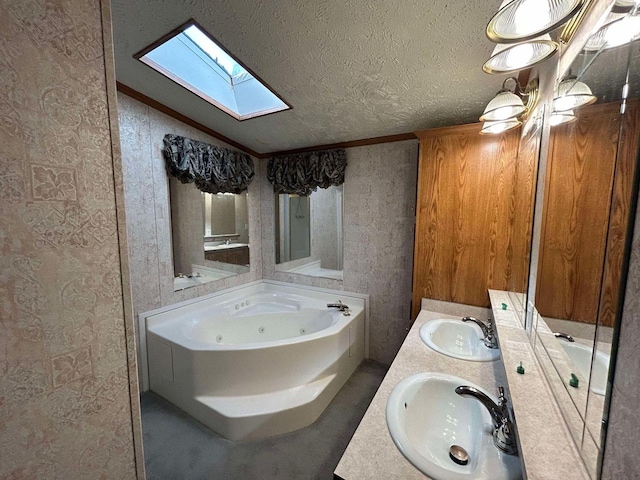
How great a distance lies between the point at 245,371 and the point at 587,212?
6.44ft

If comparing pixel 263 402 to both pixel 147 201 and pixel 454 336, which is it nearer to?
pixel 454 336

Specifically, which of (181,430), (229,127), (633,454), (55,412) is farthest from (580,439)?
(229,127)

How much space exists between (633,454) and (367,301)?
2171 mm

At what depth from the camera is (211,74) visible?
1.98m

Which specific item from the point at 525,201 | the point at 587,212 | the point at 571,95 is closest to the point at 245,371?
the point at 587,212

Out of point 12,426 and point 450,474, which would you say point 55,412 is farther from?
point 450,474

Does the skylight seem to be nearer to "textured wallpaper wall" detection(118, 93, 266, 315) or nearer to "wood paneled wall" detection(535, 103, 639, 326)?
"textured wallpaper wall" detection(118, 93, 266, 315)

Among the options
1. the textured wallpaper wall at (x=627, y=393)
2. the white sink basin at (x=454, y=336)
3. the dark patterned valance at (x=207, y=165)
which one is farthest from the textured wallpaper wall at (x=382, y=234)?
the textured wallpaper wall at (x=627, y=393)

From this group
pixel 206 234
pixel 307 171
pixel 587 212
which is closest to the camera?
pixel 587 212

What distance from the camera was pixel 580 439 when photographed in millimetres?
588

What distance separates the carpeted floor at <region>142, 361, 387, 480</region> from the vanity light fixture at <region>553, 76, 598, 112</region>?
80.1 inches

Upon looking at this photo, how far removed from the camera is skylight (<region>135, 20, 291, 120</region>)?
1.65 meters

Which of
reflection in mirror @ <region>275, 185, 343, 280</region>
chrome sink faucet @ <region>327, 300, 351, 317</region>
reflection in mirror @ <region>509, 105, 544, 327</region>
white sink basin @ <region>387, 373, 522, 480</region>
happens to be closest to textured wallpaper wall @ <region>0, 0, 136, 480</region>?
white sink basin @ <region>387, 373, 522, 480</region>

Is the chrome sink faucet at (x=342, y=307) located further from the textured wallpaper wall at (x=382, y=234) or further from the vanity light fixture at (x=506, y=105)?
the vanity light fixture at (x=506, y=105)
